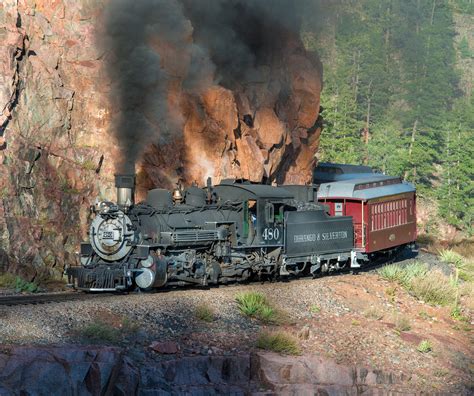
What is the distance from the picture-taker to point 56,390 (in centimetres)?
1150

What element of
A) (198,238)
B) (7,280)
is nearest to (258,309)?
(198,238)

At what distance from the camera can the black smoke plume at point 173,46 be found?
71.9 ft

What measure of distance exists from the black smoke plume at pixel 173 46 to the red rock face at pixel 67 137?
478 millimetres

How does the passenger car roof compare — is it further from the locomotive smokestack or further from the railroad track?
the railroad track

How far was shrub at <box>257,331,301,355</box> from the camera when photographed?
1422 centimetres

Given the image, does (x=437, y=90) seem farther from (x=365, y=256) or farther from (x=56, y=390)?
(x=56, y=390)

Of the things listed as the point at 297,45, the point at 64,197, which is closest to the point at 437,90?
the point at 297,45

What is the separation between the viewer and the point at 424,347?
15.8 metres

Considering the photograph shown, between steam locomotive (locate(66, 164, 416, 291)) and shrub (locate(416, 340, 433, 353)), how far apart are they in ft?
15.8

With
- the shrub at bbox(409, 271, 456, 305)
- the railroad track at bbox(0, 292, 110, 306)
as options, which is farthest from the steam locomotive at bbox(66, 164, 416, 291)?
the shrub at bbox(409, 271, 456, 305)

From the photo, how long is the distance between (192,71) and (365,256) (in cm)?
835

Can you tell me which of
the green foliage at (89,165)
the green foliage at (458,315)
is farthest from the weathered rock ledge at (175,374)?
the green foliage at (89,165)

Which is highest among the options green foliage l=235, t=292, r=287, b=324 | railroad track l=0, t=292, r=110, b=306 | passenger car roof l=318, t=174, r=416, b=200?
passenger car roof l=318, t=174, r=416, b=200

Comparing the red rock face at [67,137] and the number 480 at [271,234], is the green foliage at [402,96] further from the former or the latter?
the number 480 at [271,234]
